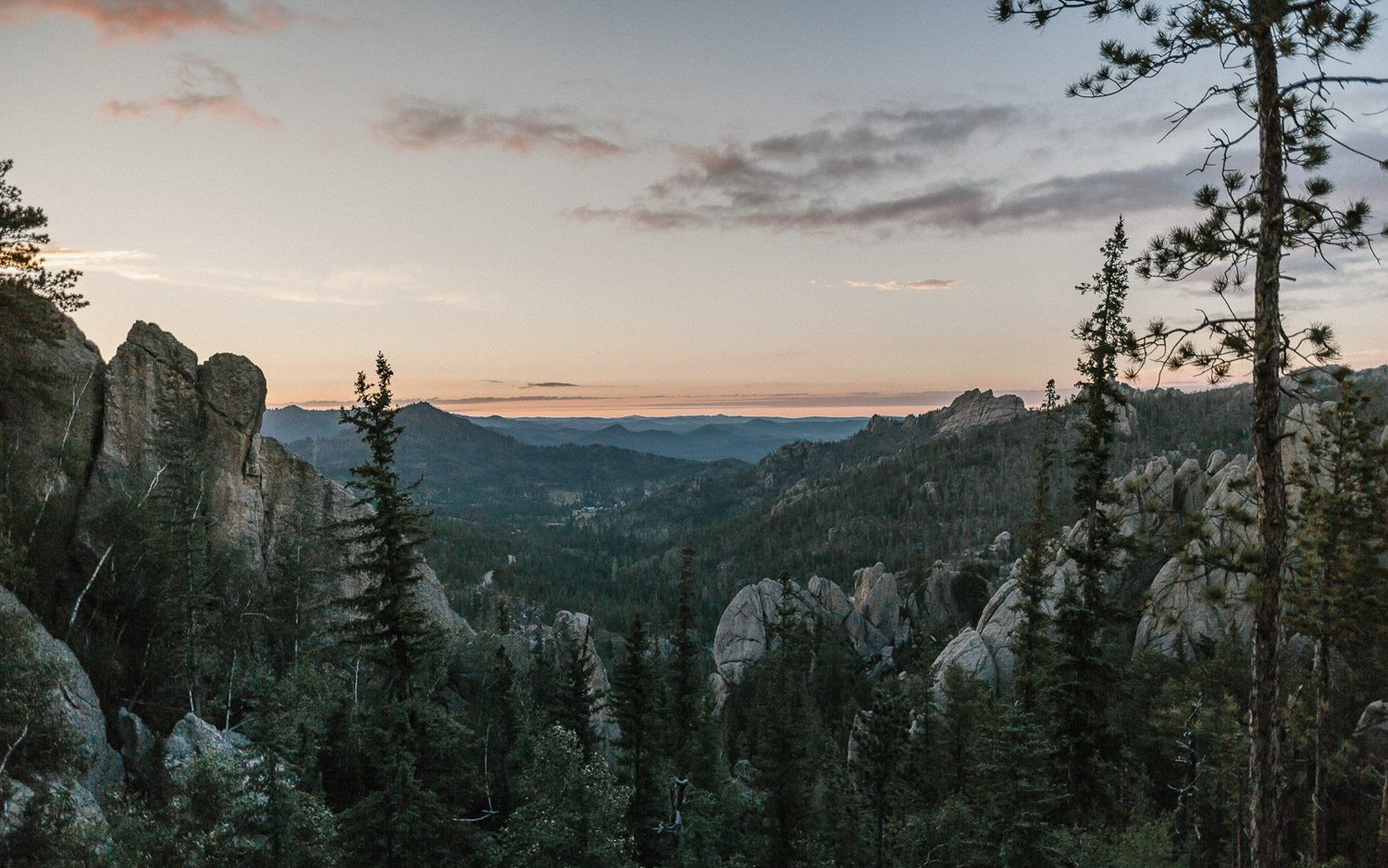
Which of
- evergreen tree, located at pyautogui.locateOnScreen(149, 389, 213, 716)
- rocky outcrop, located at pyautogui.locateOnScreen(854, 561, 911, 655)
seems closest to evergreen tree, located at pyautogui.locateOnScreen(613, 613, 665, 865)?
evergreen tree, located at pyautogui.locateOnScreen(149, 389, 213, 716)

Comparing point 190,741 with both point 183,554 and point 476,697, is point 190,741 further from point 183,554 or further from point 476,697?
point 476,697

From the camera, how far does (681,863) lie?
26.0 meters

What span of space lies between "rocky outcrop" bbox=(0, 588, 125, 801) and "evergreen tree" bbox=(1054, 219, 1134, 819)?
33039mm

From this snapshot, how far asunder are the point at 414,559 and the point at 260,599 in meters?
25.0

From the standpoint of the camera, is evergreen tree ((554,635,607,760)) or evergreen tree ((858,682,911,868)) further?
evergreen tree ((554,635,607,760))

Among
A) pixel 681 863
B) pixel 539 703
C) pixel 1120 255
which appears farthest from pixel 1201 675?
pixel 539 703

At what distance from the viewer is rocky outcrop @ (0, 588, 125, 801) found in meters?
21.4

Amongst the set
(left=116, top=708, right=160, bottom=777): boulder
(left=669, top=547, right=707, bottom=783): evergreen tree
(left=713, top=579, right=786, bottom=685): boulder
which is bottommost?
(left=713, top=579, right=786, bottom=685): boulder

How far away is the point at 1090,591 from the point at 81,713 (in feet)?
121

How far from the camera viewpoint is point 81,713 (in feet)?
76.6

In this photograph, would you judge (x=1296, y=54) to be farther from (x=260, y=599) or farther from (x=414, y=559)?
(x=260, y=599)

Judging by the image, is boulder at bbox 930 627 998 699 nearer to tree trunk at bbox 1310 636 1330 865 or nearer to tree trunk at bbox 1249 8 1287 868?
tree trunk at bbox 1310 636 1330 865

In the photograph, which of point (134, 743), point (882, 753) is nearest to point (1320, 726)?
point (882, 753)

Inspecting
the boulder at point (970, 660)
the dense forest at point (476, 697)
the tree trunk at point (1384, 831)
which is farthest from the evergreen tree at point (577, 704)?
the boulder at point (970, 660)
